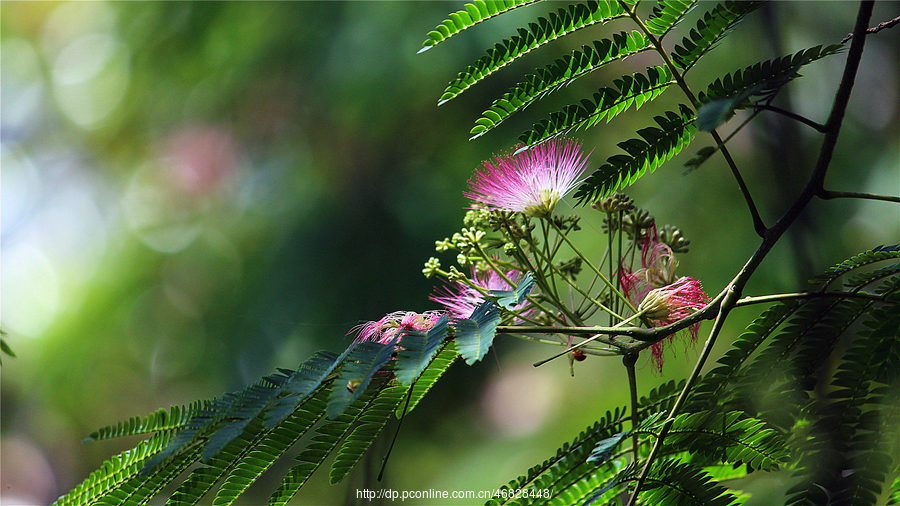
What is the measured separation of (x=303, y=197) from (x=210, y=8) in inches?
21.1

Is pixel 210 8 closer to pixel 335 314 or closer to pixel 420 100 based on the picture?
pixel 420 100

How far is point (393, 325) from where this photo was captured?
14.9 inches

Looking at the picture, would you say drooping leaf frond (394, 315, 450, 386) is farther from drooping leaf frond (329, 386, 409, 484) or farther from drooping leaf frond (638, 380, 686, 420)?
drooping leaf frond (638, 380, 686, 420)

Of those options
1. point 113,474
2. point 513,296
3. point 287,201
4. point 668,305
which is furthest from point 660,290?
point 287,201

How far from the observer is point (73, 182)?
1587 millimetres

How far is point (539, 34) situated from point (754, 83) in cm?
12

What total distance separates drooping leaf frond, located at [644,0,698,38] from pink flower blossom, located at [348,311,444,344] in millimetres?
200

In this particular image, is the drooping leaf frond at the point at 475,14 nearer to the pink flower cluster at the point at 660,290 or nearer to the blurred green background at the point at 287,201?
the pink flower cluster at the point at 660,290

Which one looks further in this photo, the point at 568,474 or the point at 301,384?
the point at 568,474

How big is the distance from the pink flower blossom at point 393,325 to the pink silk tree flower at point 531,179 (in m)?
0.08

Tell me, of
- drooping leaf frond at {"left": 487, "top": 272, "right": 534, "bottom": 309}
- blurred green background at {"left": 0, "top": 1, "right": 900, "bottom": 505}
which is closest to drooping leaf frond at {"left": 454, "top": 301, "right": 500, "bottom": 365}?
drooping leaf frond at {"left": 487, "top": 272, "right": 534, "bottom": 309}

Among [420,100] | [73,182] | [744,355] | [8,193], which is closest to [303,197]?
[420,100]

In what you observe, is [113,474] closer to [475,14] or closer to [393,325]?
[393,325]

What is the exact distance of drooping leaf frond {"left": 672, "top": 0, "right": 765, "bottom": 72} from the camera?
10.6 inches
